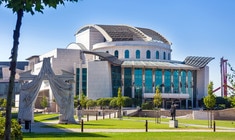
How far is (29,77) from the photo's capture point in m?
47.4

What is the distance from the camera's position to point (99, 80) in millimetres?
112875

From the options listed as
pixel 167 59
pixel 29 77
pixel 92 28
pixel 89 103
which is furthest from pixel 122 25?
pixel 29 77

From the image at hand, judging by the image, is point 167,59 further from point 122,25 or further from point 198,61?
point 122,25

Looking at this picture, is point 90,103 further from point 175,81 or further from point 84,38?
point 84,38

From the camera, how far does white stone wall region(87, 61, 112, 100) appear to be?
112 meters

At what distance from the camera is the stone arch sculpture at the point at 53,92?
4472 cm

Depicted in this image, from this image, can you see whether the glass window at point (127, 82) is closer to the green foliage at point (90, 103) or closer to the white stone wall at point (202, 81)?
the green foliage at point (90, 103)

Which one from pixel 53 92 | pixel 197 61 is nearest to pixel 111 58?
pixel 197 61

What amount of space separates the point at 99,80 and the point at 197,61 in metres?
27.8

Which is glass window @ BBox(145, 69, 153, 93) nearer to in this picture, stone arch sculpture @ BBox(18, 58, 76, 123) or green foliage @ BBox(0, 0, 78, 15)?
stone arch sculpture @ BBox(18, 58, 76, 123)

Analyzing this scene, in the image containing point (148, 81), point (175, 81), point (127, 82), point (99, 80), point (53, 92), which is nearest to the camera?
point (53, 92)

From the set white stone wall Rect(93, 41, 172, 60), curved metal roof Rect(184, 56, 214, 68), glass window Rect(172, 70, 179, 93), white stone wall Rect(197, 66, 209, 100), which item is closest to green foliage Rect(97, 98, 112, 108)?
white stone wall Rect(93, 41, 172, 60)

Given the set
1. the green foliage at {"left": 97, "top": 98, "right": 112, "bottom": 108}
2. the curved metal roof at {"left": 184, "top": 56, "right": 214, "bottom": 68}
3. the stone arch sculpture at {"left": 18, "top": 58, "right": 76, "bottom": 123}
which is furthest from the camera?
the curved metal roof at {"left": 184, "top": 56, "right": 214, "bottom": 68}

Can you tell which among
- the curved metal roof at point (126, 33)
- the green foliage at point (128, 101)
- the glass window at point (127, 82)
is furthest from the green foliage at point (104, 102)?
the curved metal roof at point (126, 33)
